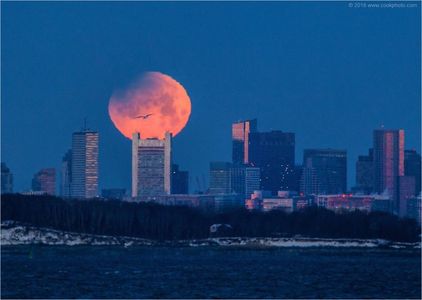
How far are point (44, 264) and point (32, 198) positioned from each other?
182 feet

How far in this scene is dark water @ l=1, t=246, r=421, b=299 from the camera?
80.7 meters

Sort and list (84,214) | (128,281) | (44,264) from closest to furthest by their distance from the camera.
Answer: (128,281), (44,264), (84,214)

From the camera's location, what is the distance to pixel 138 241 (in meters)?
150

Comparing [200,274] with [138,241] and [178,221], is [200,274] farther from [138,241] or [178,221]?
[178,221]

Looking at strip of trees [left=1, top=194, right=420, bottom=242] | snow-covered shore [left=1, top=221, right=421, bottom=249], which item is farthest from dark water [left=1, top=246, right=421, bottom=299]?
strip of trees [left=1, top=194, right=420, bottom=242]

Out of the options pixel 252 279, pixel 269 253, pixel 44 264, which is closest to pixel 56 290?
pixel 252 279

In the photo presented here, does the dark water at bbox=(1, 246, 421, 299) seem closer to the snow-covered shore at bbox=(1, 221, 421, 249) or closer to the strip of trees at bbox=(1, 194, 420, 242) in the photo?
the snow-covered shore at bbox=(1, 221, 421, 249)

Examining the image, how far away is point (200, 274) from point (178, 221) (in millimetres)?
61733

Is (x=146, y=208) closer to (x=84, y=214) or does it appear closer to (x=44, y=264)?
(x=84, y=214)

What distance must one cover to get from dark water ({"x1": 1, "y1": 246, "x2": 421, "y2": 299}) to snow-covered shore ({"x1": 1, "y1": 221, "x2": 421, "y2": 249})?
427cm

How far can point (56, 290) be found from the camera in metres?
80.4

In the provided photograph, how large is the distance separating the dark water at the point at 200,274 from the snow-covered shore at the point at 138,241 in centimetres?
427

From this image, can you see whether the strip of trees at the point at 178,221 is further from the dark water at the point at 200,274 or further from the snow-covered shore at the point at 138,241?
the dark water at the point at 200,274

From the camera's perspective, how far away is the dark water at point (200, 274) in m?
80.7
